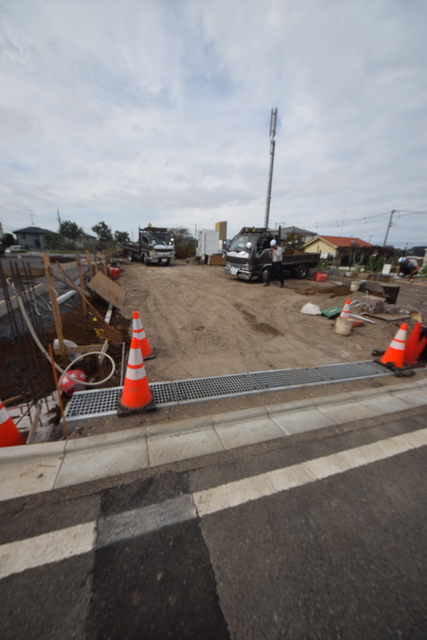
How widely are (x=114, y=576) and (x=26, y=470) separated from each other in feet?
3.72

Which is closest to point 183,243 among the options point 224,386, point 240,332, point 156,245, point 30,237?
point 156,245

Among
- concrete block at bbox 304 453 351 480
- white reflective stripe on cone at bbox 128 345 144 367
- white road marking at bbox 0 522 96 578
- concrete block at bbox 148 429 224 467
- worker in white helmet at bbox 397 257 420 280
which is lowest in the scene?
concrete block at bbox 304 453 351 480

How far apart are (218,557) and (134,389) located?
5.36 ft

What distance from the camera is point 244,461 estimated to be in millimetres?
2033

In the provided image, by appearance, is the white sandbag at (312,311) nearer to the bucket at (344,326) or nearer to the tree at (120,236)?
the bucket at (344,326)

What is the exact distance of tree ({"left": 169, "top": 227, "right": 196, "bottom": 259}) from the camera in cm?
2783

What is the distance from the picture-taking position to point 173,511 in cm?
163

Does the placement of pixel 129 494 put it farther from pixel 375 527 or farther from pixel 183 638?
pixel 375 527

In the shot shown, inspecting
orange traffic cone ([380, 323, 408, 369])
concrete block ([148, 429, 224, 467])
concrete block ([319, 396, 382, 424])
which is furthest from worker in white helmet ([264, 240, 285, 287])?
concrete block ([148, 429, 224, 467])

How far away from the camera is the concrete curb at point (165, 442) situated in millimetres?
1851

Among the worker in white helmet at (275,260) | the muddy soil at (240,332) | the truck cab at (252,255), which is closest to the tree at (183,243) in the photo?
the truck cab at (252,255)

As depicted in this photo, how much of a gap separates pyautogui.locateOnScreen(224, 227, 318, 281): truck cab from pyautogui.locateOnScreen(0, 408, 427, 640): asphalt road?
9.64 meters

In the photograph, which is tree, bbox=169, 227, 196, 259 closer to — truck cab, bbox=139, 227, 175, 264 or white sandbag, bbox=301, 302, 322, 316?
truck cab, bbox=139, 227, 175, 264

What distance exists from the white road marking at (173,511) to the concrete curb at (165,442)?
346 millimetres
